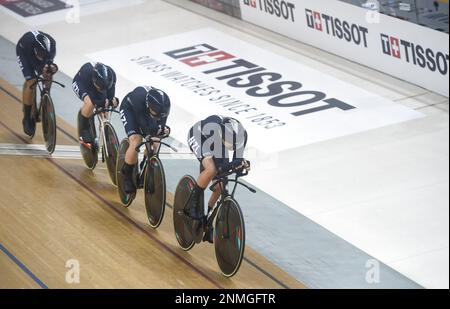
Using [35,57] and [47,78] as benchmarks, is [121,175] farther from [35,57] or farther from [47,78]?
[35,57]

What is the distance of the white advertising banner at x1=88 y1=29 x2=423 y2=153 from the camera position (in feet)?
34.4

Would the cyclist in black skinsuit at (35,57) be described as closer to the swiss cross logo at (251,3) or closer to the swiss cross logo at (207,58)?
the swiss cross logo at (207,58)

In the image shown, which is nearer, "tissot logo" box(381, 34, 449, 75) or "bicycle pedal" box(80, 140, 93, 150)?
"bicycle pedal" box(80, 140, 93, 150)

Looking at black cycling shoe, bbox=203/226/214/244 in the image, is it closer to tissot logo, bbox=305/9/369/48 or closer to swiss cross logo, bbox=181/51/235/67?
tissot logo, bbox=305/9/369/48

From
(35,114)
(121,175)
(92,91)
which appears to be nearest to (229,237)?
(121,175)

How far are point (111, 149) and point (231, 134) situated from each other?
2005 mm

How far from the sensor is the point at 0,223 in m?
8.10

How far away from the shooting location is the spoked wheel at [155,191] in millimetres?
7645

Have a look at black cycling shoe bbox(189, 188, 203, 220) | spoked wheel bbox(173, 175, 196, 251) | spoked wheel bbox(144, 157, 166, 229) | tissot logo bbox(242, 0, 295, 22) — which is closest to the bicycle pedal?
spoked wheel bbox(144, 157, 166, 229)

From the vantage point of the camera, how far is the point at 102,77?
831 centimetres

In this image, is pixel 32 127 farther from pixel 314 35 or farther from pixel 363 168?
pixel 314 35

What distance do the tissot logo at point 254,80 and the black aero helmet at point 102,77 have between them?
3063 millimetres

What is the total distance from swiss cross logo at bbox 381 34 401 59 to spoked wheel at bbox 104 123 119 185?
14.3 ft

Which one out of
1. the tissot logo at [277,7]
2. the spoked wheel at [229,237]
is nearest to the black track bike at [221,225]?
the spoked wheel at [229,237]
